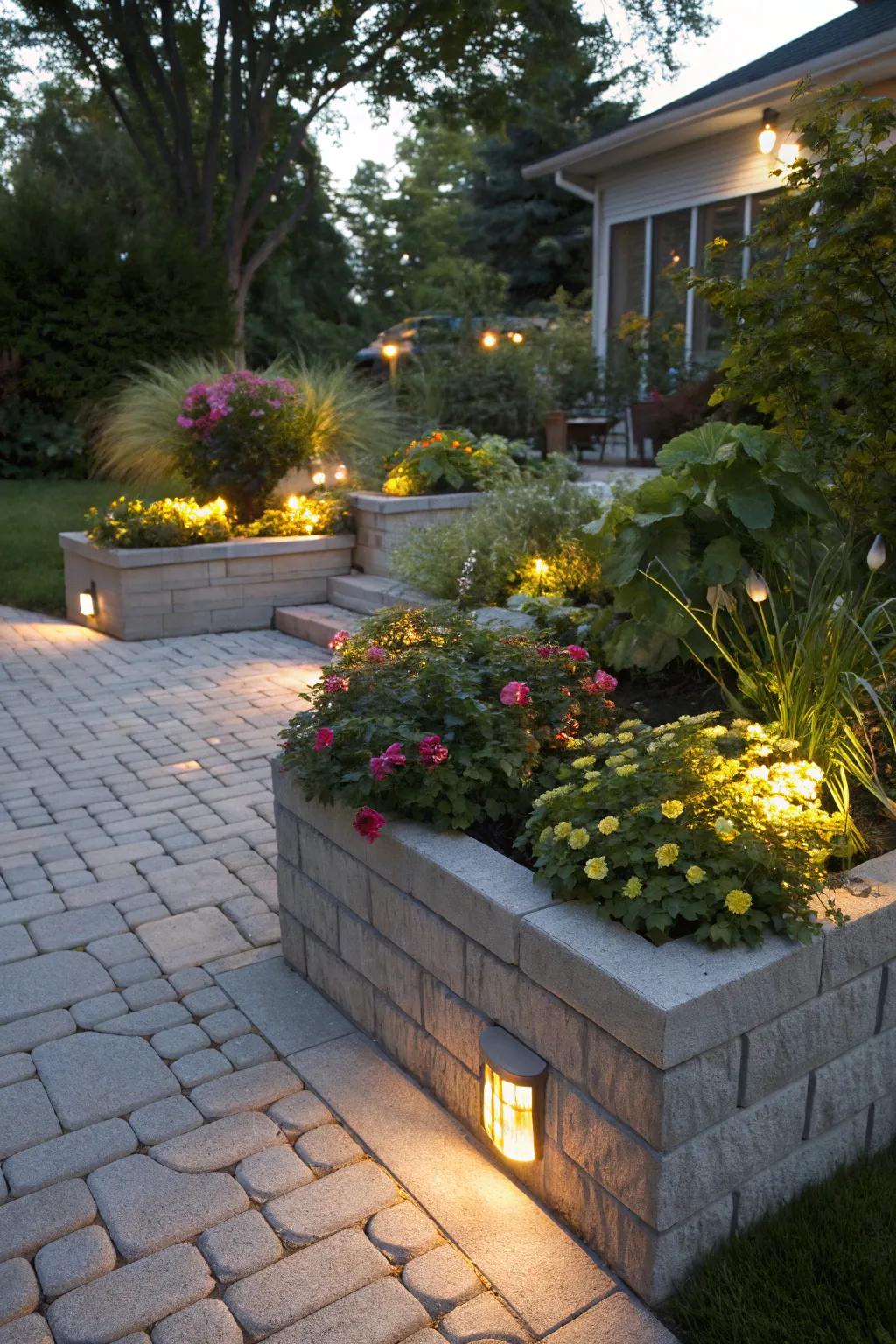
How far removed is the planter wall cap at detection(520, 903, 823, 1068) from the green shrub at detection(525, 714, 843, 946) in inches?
1.7

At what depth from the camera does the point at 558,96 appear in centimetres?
1622

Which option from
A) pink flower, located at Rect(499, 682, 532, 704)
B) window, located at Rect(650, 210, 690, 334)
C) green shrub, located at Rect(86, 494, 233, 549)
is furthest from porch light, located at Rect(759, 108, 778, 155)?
pink flower, located at Rect(499, 682, 532, 704)

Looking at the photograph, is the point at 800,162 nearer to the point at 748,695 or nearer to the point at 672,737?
the point at 748,695

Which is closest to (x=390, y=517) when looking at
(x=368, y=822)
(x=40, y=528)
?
(x=40, y=528)

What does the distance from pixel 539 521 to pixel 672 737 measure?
3.55 m

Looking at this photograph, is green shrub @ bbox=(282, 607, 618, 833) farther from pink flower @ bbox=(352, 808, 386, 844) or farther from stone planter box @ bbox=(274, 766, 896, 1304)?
stone planter box @ bbox=(274, 766, 896, 1304)

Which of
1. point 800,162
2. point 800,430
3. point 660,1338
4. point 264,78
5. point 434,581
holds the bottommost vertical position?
point 660,1338

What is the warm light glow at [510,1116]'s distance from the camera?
6.77 feet

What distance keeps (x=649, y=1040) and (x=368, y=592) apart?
5.72m

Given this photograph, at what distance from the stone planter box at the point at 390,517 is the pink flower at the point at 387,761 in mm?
4843

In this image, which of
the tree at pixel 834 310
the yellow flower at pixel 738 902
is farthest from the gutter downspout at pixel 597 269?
the yellow flower at pixel 738 902

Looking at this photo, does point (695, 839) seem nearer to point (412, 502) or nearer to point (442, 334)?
point (412, 502)

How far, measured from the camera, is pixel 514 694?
273 centimetres

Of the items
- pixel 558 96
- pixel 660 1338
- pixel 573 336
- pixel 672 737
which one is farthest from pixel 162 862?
pixel 558 96
